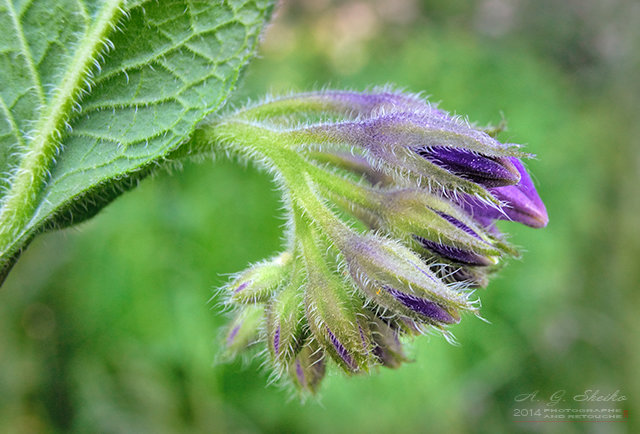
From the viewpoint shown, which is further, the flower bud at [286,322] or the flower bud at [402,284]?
the flower bud at [286,322]

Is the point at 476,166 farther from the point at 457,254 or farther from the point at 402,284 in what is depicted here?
the point at 402,284

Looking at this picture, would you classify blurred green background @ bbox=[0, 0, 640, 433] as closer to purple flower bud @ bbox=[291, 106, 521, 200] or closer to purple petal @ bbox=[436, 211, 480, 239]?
purple petal @ bbox=[436, 211, 480, 239]

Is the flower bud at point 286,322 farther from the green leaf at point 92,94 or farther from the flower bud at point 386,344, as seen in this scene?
the green leaf at point 92,94

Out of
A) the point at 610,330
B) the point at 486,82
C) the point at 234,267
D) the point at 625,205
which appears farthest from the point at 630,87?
the point at 234,267

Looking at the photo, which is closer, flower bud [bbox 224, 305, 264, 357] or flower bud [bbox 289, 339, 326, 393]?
flower bud [bbox 289, 339, 326, 393]

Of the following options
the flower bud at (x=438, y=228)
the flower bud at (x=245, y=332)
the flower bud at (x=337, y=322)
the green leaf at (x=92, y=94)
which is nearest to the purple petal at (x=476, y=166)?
the flower bud at (x=438, y=228)

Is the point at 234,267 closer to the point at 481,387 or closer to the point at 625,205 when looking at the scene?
the point at 481,387
